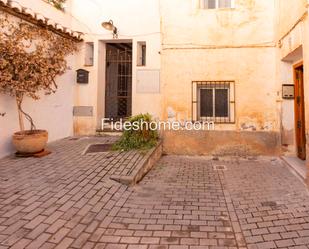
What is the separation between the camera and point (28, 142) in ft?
20.3

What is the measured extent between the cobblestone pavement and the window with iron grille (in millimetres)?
2049

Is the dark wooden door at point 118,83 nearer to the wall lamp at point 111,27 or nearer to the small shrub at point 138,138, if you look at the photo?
the wall lamp at point 111,27

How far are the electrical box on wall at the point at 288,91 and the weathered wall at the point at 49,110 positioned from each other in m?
6.62

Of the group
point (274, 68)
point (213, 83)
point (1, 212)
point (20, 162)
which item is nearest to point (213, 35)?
point (213, 83)

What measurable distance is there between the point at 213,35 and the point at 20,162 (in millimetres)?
6187

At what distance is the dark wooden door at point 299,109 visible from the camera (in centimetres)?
663

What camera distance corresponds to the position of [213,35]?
25.4 feet

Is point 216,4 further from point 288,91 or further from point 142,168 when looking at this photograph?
point 142,168

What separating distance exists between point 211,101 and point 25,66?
5.13 metres

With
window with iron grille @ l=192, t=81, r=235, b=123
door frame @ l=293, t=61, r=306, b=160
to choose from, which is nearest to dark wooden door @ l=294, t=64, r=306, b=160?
door frame @ l=293, t=61, r=306, b=160

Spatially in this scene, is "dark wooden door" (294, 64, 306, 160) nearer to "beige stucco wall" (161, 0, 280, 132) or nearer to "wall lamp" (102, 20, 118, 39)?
"beige stucco wall" (161, 0, 280, 132)

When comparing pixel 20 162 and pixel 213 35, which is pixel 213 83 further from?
pixel 20 162

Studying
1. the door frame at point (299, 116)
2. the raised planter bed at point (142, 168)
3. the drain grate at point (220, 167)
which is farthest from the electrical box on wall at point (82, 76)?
the door frame at point (299, 116)

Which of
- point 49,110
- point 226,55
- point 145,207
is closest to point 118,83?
point 49,110
